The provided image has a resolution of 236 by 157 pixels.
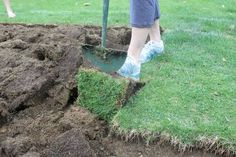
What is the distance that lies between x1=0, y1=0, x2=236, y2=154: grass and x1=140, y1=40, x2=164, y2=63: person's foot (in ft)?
0.24

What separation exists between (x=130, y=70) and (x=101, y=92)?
467 millimetres

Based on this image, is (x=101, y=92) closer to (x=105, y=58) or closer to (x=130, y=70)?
(x=130, y=70)

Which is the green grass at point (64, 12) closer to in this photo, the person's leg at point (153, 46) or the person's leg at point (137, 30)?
the person's leg at point (153, 46)

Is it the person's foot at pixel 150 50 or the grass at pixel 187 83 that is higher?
the person's foot at pixel 150 50

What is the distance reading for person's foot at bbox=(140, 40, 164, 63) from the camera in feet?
16.2

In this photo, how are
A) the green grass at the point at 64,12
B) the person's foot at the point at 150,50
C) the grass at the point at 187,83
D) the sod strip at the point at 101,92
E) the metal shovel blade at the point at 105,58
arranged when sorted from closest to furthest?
the grass at the point at 187,83
the sod strip at the point at 101,92
the metal shovel blade at the point at 105,58
the person's foot at the point at 150,50
the green grass at the point at 64,12

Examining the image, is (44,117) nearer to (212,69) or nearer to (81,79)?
(81,79)

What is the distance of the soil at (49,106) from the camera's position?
352cm

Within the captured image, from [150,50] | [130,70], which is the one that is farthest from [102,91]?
[150,50]

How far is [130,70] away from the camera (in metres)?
Result: 4.39

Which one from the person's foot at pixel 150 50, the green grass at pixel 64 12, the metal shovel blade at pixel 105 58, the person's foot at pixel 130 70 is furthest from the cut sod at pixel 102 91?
the green grass at pixel 64 12

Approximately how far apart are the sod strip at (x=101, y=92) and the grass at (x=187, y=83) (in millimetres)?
116

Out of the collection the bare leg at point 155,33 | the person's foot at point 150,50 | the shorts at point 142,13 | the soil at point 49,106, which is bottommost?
the soil at point 49,106

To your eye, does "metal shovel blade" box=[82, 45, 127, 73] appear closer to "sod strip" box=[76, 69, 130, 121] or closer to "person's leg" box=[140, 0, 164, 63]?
"person's leg" box=[140, 0, 164, 63]
